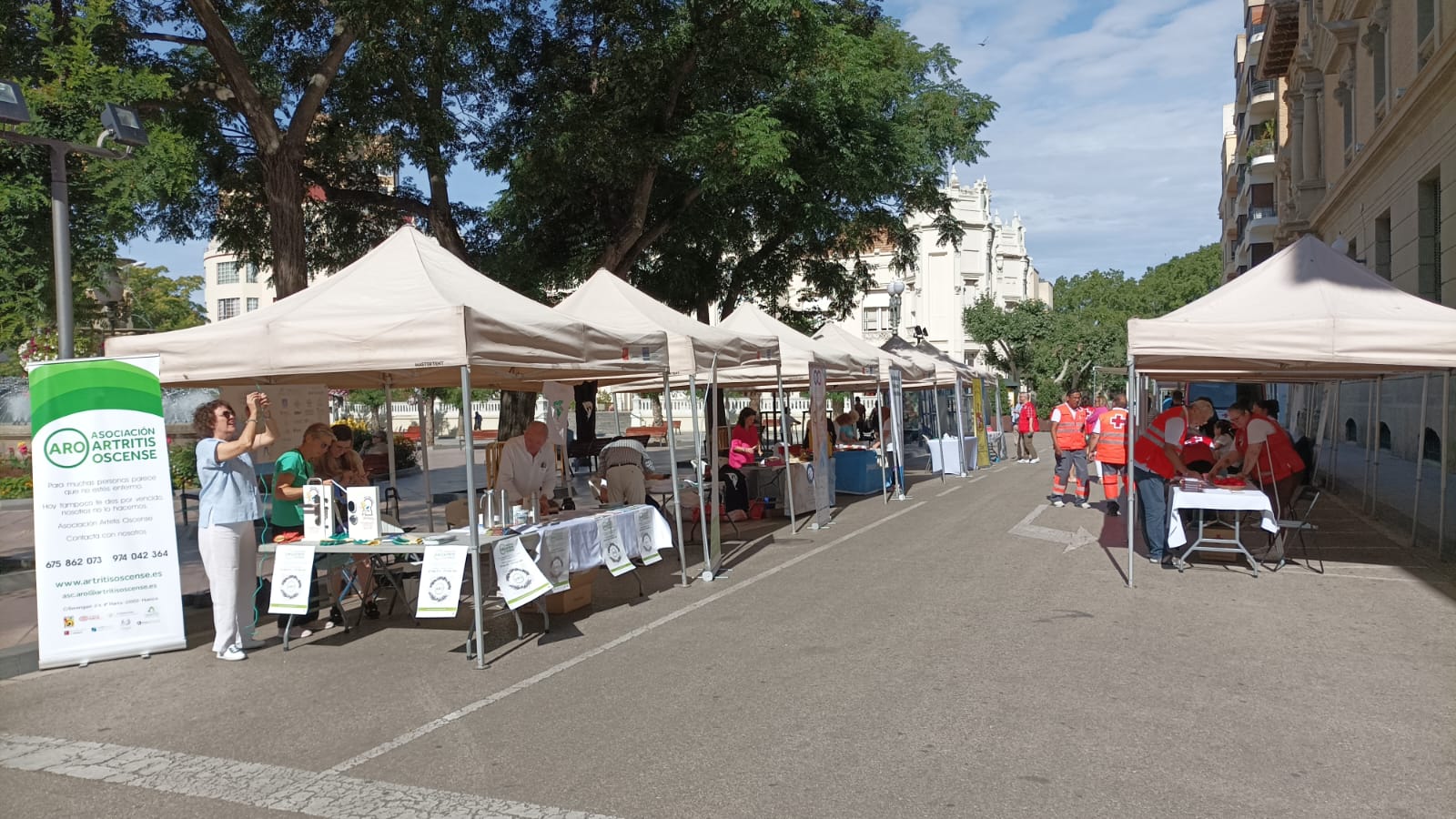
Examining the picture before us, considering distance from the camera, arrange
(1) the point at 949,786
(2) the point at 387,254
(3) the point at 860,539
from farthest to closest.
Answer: (3) the point at 860,539, (2) the point at 387,254, (1) the point at 949,786

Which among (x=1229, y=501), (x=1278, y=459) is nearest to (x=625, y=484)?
(x=1229, y=501)

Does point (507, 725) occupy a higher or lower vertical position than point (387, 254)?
lower

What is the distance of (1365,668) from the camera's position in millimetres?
6520

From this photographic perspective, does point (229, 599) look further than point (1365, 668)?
Yes

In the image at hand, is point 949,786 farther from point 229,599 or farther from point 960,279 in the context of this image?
point 960,279

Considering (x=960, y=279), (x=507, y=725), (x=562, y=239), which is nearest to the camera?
(x=507, y=725)

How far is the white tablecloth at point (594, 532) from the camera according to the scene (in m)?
8.38

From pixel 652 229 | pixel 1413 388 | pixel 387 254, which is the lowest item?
pixel 1413 388

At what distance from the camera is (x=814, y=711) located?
227 inches

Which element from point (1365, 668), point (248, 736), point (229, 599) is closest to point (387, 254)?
point (229, 599)

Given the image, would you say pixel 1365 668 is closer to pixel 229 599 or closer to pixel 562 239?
pixel 229 599

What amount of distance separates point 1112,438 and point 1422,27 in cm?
998

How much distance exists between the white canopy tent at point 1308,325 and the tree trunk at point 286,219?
386 inches

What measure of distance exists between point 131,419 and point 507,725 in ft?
13.5
